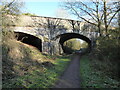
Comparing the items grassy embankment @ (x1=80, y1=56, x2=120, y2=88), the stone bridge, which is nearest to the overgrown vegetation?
the stone bridge

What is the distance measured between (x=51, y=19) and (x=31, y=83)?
44.3ft

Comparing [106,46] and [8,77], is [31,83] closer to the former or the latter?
[8,77]

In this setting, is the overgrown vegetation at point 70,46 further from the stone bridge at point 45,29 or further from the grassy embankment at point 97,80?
the grassy embankment at point 97,80

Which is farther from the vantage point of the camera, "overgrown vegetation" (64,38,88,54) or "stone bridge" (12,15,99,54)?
"overgrown vegetation" (64,38,88,54)

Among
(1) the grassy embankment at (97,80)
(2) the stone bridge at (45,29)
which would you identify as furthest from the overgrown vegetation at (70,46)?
(1) the grassy embankment at (97,80)

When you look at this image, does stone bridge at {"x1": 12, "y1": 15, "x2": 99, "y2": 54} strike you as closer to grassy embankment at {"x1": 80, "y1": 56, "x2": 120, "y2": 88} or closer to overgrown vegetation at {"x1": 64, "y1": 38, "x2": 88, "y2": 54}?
grassy embankment at {"x1": 80, "y1": 56, "x2": 120, "y2": 88}

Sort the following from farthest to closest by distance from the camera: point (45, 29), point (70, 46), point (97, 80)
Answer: point (70, 46) < point (45, 29) < point (97, 80)

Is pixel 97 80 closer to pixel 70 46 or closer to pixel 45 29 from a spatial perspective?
pixel 45 29

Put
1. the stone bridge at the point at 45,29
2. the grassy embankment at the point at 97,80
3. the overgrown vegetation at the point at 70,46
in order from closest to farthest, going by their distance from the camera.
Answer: the grassy embankment at the point at 97,80
the stone bridge at the point at 45,29
the overgrown vegetation at the point at 70,46

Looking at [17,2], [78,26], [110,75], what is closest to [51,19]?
[78,26]

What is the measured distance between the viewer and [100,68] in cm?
954

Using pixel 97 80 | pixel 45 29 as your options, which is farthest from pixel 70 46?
pixel 97 80

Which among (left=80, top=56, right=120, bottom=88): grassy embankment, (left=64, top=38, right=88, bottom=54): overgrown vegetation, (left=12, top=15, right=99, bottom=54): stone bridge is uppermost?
(left=12, top=15, right=99, bottom=54): stone bridge

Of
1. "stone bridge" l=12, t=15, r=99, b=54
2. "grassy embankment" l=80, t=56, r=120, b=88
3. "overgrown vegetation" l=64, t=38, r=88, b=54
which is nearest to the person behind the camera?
"grassy embankment" l=80, t=56, r=120, b=88
